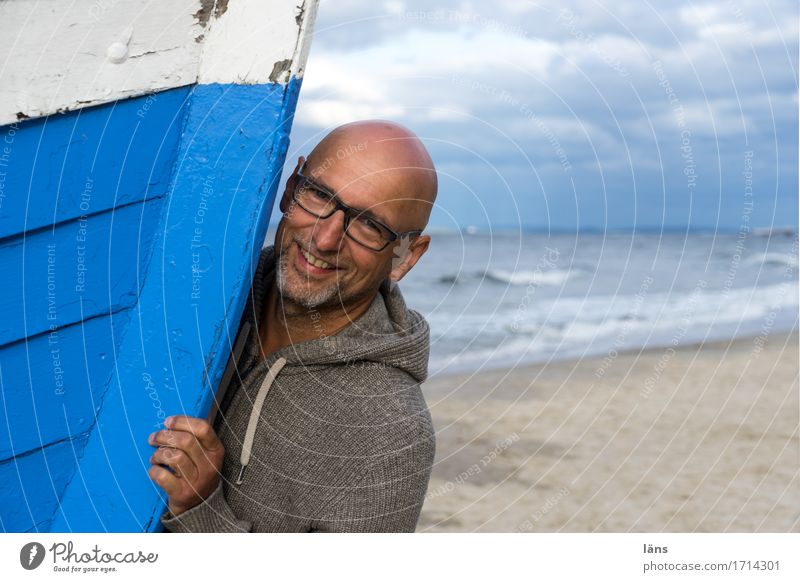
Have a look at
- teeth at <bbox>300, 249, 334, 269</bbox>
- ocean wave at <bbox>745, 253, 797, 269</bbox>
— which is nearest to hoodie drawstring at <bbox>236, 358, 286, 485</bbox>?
teeth at <bbox>300, 249, 334, 269</bbox>

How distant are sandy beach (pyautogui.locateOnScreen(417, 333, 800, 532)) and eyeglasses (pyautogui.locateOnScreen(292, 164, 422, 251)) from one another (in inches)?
162

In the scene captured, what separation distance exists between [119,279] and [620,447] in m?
6.52

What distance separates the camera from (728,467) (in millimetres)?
6922

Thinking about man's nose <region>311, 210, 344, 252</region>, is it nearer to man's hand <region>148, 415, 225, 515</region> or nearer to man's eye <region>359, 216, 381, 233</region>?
man's eye <region>359, 216, 381, 233</region>

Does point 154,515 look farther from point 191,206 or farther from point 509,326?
point 509,326

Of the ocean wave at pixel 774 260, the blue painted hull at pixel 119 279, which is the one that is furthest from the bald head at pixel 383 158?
the ocean wave at pixel 774 260

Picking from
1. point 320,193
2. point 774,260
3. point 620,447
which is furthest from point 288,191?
point 774,260

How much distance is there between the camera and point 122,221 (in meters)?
1.73

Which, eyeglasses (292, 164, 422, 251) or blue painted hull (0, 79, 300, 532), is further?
eyeglasses (292, 164, 422, 251)

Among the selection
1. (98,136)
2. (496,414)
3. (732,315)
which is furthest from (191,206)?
(732,315)

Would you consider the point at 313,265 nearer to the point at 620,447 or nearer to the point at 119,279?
the point at 119,279

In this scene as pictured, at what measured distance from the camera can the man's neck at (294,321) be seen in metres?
1.89

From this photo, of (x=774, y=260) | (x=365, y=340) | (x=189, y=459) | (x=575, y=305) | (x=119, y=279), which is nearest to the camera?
(x=189, y=459)

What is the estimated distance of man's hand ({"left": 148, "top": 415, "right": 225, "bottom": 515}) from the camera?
1643 millimetres
